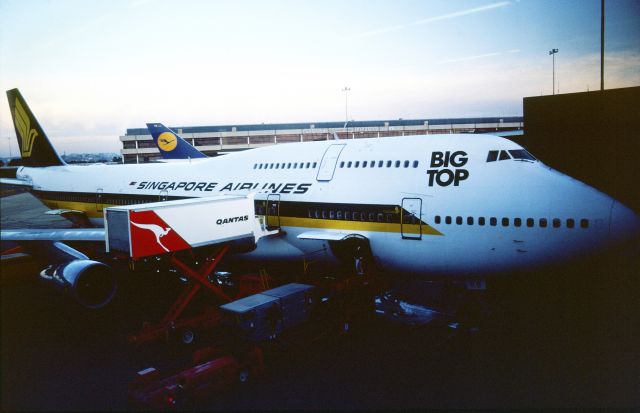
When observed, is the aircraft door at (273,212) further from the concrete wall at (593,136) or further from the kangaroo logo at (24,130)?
the kangaroo logo at (24,130)

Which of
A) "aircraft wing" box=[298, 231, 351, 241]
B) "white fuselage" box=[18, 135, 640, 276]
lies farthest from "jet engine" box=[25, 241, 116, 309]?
"aircraft wing" box=[298, 231, 351, 241]

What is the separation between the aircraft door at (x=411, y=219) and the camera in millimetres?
13430

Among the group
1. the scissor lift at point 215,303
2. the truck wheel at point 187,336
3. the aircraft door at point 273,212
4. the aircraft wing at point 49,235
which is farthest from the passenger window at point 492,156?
the aircraft wing at point 49,235

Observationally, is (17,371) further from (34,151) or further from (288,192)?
(34,151)

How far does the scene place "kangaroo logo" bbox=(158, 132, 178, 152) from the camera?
42.1m

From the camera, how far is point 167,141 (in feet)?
139

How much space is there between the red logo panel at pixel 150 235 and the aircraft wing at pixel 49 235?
4.51 meters

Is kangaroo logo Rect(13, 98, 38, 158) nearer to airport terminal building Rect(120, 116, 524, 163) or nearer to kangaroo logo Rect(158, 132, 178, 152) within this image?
kangaroo logo Rect(158, 132, 178, 152)

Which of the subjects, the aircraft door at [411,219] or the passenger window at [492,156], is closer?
the passenger window at [492,156]

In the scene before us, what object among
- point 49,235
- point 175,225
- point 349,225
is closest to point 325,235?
point 349,225

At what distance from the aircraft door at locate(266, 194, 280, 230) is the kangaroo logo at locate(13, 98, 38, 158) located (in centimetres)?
1878

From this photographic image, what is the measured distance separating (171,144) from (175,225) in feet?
104

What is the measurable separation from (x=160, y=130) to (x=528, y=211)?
38.3m

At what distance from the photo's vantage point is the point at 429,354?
11719 millimetres
